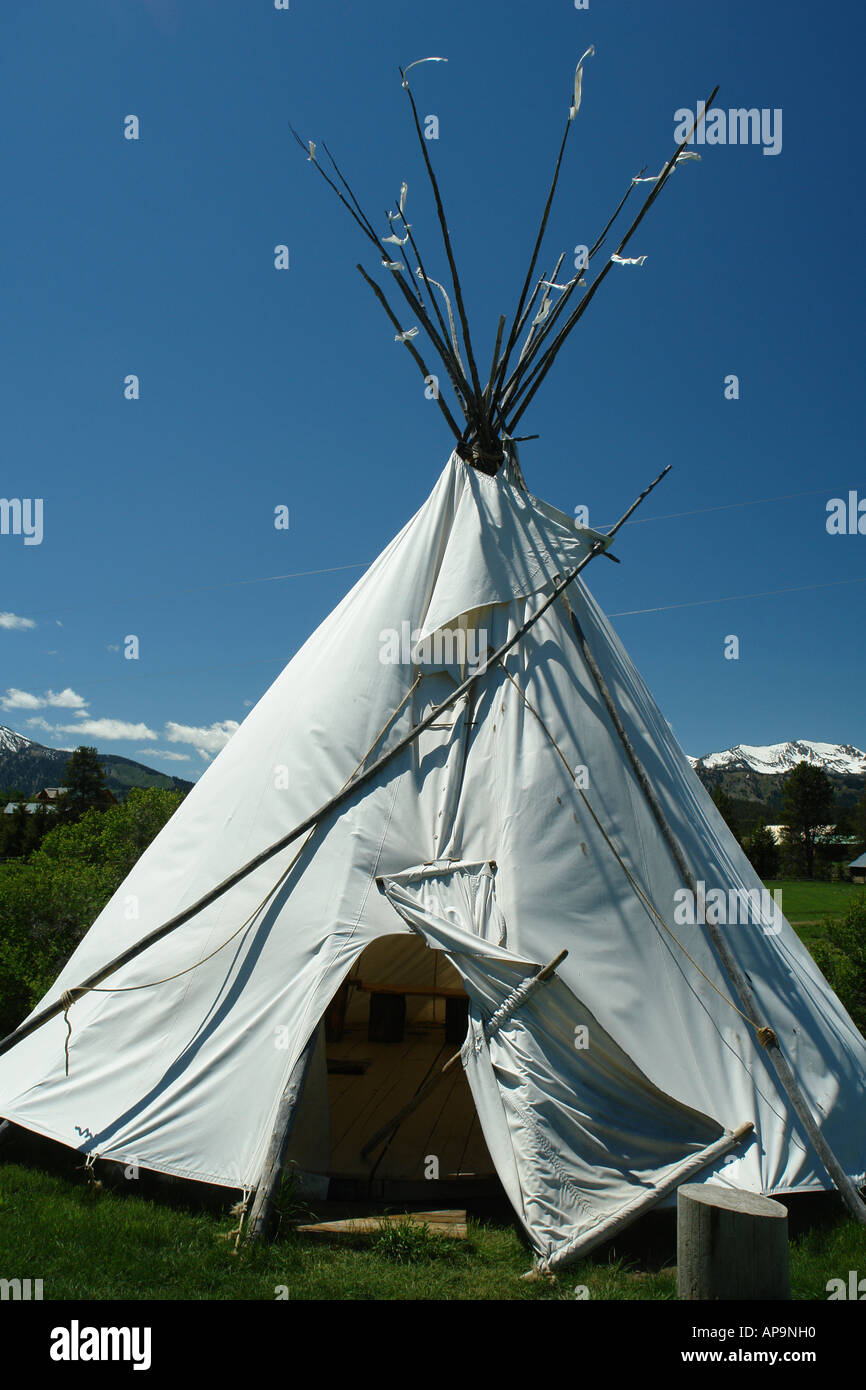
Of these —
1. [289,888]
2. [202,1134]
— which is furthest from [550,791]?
[202,1134]

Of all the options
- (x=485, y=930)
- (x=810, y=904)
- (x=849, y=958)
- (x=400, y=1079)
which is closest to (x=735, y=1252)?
(x=485, y=930)

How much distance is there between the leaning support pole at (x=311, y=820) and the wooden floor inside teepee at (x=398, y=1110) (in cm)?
195

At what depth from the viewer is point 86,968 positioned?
531 cm

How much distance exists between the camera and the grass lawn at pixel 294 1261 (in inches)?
140

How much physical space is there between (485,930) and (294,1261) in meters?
1.92

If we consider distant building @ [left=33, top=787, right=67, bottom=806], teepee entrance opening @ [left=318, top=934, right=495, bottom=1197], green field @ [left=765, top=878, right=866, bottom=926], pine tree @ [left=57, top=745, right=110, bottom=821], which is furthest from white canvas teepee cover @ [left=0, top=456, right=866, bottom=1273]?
distant building @ [left=33, top=787, right=67, bottom=806]

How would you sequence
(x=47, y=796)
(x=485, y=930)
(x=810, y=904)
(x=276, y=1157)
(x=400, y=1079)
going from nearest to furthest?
(x=276, y=1157) < (x=485, y=930) < (x=400, y=1079) < (x=810, y=904) < (x=47, y=796)

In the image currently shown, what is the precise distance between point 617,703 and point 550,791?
1.14 meters

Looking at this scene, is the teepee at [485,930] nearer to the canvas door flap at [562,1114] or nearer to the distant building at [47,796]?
the canvas door flap at [562,1114]

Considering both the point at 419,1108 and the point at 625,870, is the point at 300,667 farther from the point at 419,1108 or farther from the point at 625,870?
the point at 419,1108

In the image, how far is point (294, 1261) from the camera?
3.78 meters

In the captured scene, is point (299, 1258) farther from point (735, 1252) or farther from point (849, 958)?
point (849, 958)
